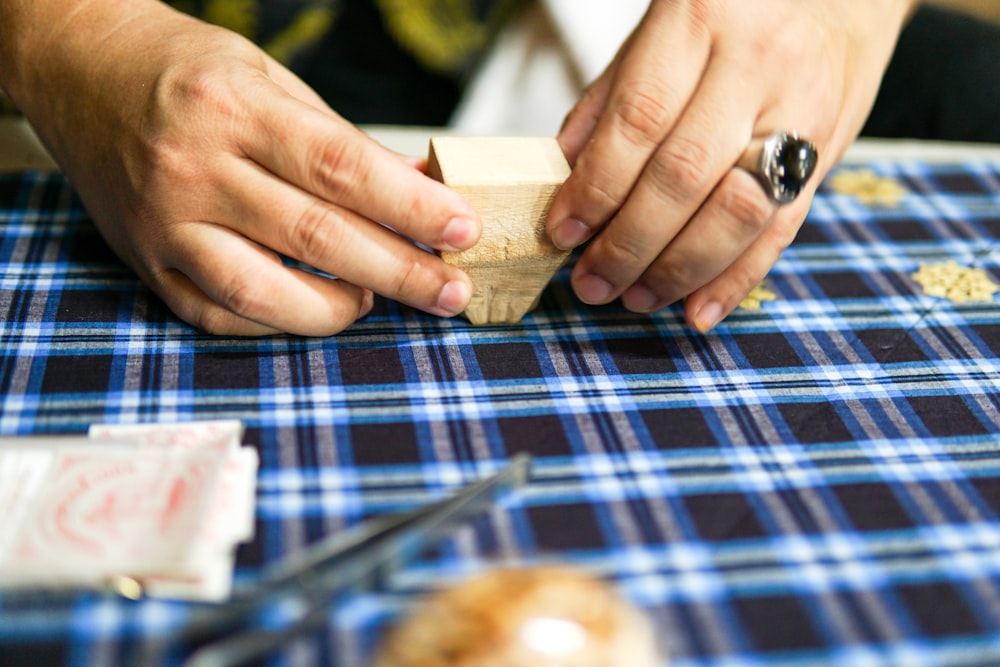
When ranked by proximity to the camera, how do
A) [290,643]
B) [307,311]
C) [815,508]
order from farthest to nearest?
[307,311]
[815,508]
[290,643]

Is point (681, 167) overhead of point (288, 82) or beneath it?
overhead

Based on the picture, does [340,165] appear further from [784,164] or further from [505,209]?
[784,164]

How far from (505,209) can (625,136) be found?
106mm

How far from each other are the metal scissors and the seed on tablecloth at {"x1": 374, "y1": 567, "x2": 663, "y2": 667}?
4cm

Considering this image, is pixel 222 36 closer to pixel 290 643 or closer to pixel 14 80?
pixel 14 80

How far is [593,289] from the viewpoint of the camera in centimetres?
69

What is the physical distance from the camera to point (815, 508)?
1.77ft

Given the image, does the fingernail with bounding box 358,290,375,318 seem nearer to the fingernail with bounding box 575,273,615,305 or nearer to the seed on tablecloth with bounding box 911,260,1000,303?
the fingernail with bounding box 575,273,615,305

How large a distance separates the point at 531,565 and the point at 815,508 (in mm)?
194

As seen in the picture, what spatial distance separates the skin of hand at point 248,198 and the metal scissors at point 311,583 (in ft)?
0.67

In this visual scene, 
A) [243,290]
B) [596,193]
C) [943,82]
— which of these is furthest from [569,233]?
[943,82]

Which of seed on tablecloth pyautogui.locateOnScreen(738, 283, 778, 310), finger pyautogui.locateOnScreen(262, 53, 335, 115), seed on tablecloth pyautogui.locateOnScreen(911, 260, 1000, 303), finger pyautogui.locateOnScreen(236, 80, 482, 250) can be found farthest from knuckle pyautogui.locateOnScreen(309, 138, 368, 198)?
seed on tablecloth pyautogui.locateOnScreen(911, 260, 1000, 303)

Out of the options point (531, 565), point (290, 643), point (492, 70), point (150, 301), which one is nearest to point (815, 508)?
point (531, 565)

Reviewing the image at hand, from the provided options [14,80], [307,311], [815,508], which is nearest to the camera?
[815,508]
